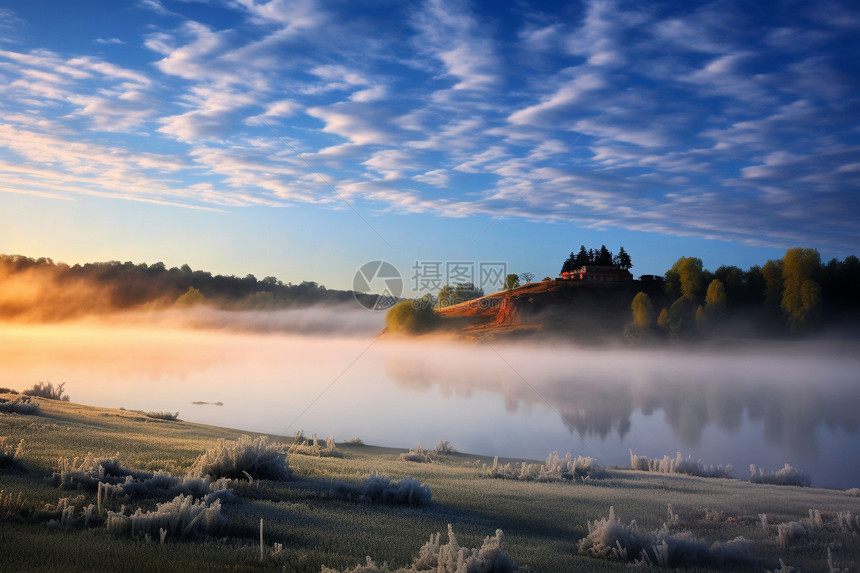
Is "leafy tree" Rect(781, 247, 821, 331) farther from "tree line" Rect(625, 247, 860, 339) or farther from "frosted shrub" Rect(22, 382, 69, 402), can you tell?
"frosted shrub" Rect(22, 382, 69, 402)

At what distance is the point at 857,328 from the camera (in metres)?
47.5

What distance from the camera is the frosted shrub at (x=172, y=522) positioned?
16.1 feet

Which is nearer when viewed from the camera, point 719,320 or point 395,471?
point 395,471

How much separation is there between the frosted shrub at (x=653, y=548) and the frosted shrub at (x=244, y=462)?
4489 millimetres

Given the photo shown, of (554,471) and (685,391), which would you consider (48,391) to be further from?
(685,391)

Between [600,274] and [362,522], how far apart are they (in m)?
71.2

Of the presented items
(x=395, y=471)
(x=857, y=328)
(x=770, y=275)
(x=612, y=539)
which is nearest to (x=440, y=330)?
(x=770, y=275)

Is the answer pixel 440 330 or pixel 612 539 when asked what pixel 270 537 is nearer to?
pixel 612 539

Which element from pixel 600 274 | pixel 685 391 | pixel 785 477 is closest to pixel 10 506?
pixel 785 477

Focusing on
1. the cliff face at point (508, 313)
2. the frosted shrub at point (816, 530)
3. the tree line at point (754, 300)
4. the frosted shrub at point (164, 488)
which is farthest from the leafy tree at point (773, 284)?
the frosted shrub at point (164, 488)

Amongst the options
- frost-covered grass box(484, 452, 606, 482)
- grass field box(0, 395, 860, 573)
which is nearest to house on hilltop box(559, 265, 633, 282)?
frost-covered grass box(484, 452, 606, 482)

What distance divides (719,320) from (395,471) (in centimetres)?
5724

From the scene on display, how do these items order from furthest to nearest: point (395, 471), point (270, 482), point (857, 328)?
point (857, 328) → point (395, 471) → point (270, 482)

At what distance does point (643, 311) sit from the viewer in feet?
216
